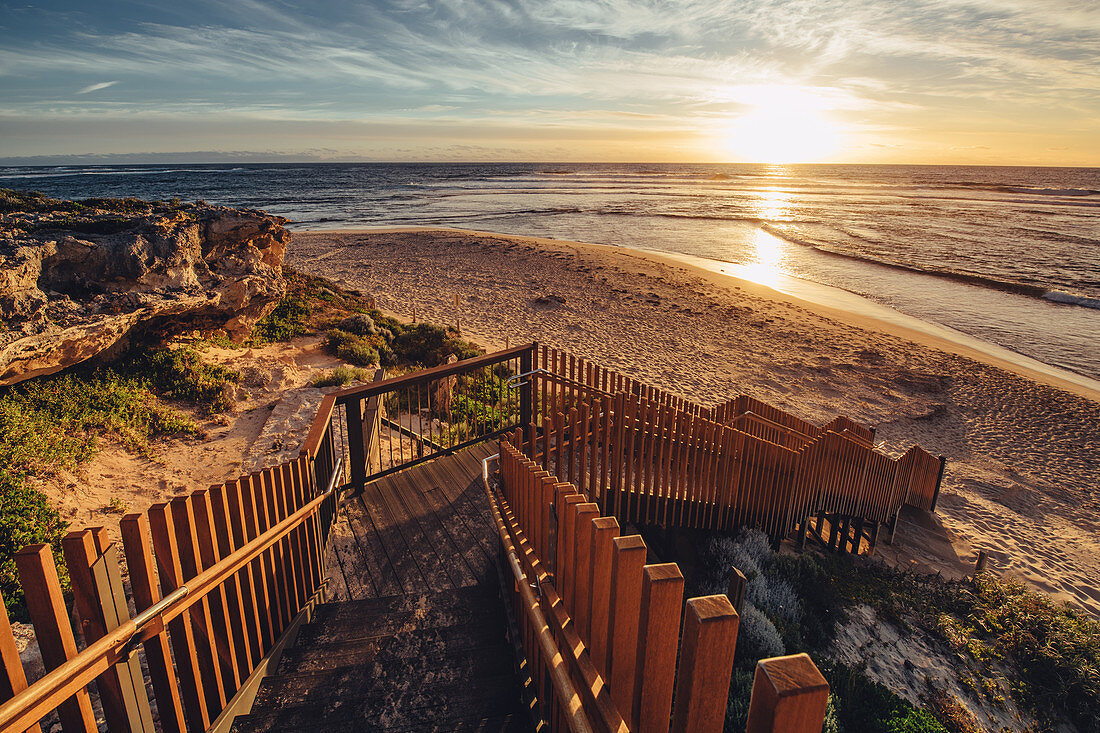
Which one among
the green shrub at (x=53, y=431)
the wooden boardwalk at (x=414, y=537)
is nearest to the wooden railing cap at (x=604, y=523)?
the wooden boardwalk at (x=414, y=537)

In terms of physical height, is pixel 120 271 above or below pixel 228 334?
above

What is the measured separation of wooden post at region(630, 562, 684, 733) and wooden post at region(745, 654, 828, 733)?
374 millimetres

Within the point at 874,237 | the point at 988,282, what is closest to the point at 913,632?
the point at 988,282

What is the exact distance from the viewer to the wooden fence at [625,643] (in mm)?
1226

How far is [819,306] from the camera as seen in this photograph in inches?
819

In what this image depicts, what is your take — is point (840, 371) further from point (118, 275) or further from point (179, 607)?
point (118, 275)

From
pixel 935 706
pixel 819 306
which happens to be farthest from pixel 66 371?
pixel 819 306

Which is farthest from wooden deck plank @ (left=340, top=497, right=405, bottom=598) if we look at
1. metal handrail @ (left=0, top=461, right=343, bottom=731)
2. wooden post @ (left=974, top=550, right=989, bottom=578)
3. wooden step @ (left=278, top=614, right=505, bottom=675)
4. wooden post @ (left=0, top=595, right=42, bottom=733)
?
wooden post @ (left=974, top=550, right=989, bottom=578)

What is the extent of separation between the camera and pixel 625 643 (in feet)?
6.23

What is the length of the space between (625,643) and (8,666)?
200cm

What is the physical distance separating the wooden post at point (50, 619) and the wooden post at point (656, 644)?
1.87 meters

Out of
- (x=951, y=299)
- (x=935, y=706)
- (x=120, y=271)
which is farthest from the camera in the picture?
(x=951, y=299)

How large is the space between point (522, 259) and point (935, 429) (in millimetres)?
20862

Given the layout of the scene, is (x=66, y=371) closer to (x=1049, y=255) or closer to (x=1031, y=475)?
(x=1031, y=475)
